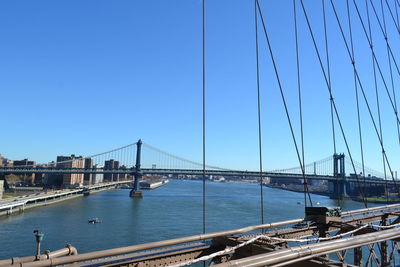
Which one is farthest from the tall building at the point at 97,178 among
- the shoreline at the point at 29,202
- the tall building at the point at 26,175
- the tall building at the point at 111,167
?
the shoreline at the point at 29,202

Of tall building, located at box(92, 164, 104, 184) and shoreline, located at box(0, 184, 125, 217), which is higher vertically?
tall building, located at box(92, 164, 104, 184)

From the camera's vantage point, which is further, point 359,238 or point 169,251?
point 169,251

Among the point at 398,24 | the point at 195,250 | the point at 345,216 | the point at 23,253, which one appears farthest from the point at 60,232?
the point at 398,24

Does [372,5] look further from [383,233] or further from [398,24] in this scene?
[383,233]

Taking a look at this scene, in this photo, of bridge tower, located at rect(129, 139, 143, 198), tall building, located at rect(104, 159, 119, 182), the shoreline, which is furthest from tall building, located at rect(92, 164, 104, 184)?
the shoreline

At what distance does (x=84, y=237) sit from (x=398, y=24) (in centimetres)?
2367

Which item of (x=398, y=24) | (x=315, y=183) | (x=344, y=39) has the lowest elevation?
(x=315, y=183)

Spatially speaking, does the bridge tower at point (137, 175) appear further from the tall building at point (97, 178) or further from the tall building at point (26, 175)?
the tall building at point (97, 178)

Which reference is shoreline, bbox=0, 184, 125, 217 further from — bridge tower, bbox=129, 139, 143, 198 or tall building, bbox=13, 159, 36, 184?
tall building, bbox=13, 159, 36, 184

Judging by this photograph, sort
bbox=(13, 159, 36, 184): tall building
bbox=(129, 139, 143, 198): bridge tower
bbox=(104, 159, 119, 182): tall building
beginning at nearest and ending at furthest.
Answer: bbox=(129, 139, 143, 198): bridge tower
bbox=(13, 159, 36, 184): tall building
bbox=(104, 159, 119, 182): tall building

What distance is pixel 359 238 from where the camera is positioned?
109 inches

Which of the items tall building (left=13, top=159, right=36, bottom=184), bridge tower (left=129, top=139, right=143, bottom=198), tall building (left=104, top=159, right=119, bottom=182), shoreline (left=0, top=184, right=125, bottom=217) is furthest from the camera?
tall building (left=104, top=159, right=119, bottom=182)

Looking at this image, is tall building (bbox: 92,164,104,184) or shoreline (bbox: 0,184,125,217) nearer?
shoreline (bbox: 0,184,125,217)

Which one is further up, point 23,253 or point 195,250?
point 195,250
